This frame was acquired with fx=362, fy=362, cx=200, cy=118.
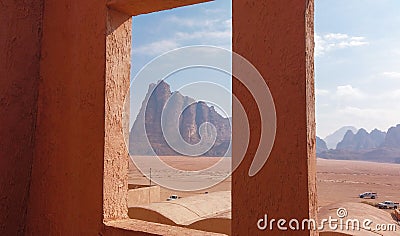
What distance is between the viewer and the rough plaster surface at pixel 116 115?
249 centimetres

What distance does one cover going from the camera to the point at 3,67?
2801 millimetres

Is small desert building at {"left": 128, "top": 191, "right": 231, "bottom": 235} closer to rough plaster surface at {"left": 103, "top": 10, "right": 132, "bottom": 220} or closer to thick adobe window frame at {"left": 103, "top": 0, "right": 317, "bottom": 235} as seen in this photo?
rough plaster surface at {"left": 103, "top": 10, "right": 132, "bottom": 220}

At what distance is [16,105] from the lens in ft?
9.33

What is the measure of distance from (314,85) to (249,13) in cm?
52

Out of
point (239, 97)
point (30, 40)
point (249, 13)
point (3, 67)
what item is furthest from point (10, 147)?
point (249, 13)

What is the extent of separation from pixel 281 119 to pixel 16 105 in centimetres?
212

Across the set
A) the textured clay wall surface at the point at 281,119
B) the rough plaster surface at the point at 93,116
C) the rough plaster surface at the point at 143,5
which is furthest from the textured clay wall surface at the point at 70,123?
the textured clay wall surface at the point at 281,119

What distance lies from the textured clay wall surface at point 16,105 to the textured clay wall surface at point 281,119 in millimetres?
1833

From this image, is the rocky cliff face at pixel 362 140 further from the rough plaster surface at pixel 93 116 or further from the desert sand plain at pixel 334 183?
the rough plaster surface at pixel 93 116

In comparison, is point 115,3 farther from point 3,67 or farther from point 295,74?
point 295,74

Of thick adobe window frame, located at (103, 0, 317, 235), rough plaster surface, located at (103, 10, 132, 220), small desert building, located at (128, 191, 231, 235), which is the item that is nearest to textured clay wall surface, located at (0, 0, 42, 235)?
rough plaster surface, located at (103, 10, 132, 220)

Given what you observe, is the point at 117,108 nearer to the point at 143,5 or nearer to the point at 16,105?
the point at 143,5

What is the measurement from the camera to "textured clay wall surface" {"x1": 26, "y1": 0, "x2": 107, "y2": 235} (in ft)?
8.27

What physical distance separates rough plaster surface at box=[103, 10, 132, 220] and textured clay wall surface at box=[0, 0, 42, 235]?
80cm
